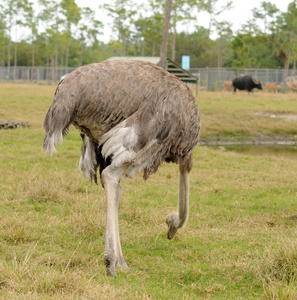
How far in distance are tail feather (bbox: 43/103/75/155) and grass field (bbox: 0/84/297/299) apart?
742 millimetres

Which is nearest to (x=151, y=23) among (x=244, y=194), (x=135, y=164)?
(x=244, y=194)

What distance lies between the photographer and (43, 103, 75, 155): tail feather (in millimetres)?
3439

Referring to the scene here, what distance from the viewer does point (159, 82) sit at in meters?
3.69

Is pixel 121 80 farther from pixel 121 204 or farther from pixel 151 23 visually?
pixel 151 23

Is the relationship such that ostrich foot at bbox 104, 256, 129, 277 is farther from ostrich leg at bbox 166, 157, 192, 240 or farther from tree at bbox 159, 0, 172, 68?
tree at bbox 159, 0, 172, 68

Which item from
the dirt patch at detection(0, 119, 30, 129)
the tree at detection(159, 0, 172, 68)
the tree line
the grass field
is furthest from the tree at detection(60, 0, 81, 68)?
the grass field

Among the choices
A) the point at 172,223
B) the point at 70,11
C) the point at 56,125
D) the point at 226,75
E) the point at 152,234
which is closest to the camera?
A: the point at 56,125

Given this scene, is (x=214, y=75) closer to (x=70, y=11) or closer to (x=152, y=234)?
(x=70, y=11)

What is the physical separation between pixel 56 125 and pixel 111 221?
2.37 feet

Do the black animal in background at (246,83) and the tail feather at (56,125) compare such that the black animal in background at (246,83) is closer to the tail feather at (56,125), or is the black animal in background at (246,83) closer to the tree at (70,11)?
the tree at (70,11)

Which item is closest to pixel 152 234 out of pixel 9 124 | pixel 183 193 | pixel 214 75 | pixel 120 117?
pixel 183 193

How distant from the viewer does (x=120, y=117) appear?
3588 millimetres

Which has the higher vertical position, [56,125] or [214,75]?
[214,75]

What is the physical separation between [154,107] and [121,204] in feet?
7.43
